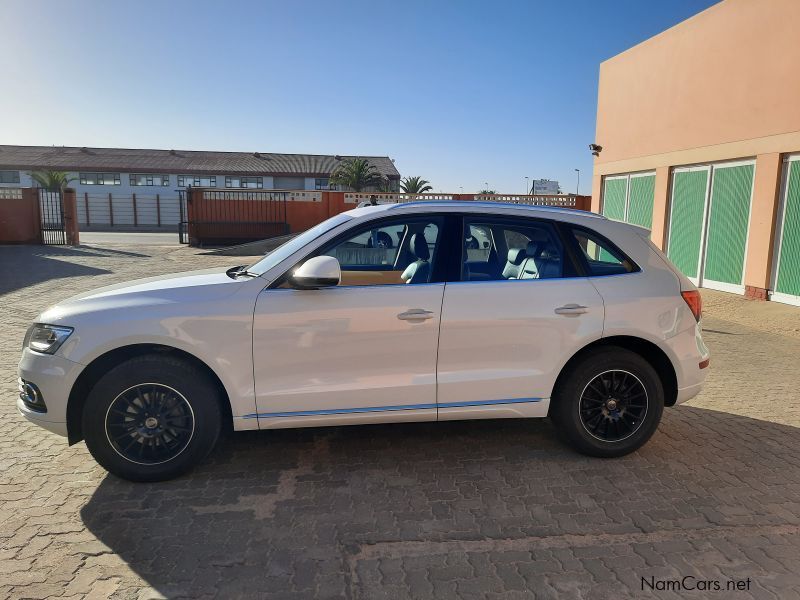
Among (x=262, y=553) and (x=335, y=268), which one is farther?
(x=335, y=268)

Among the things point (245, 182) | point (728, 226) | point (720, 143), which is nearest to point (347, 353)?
point (728, 226)

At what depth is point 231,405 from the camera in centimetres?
368

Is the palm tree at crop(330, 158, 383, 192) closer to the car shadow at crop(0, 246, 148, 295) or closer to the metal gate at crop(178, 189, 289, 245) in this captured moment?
the metal gate at crop(178, 189, 289, 245)

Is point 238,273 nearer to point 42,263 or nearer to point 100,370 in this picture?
point 100,370

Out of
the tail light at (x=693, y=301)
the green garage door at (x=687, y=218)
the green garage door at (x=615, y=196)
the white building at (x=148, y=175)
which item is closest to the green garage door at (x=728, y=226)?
the green garage door at (x=687, y=218)

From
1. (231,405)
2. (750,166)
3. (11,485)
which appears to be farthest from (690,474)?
(750,166)

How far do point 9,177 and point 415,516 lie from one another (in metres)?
54.6

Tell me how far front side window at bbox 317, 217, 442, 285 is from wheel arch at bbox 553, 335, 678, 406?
1.15m

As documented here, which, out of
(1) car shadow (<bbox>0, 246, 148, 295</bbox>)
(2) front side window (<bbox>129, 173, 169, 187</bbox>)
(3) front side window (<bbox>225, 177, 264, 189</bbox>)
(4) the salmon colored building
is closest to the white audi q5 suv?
(4) the salmon colored building

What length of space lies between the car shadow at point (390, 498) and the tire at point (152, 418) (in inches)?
6.7

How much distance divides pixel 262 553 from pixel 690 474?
2.83 meters

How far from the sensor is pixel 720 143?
12.0m

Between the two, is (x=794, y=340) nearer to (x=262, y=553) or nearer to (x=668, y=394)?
(x=668, y=394)

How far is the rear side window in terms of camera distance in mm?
4113
